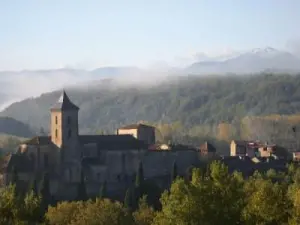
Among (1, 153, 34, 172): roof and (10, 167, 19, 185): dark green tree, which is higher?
(1, 153, 34, 172): roof

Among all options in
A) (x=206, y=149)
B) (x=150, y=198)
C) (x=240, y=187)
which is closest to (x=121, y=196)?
(x=150, y=198)

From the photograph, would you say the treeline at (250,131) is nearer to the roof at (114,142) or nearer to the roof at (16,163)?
the roof at (114,142)

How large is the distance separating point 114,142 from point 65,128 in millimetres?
5908

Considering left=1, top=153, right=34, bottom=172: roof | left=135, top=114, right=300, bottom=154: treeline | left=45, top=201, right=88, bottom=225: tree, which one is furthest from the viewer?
left=135, top=114, right=300, bottom=154: treeline

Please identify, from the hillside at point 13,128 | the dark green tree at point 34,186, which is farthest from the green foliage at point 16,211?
the hillside at point 13,128

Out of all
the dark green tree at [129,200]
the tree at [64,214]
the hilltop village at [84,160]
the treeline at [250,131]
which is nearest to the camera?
the tree at [64,214]

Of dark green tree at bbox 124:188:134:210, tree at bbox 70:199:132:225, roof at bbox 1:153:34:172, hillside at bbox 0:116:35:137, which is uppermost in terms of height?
tree at bbox 70:199:132:225

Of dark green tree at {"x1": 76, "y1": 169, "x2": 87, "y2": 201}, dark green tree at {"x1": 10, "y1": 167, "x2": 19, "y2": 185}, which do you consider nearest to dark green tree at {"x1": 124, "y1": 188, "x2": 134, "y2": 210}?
dark green tree at {"x1": 76, "y1": 169, "x2": 87, "y2": 201}

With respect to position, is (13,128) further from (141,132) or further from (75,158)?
(75,158)

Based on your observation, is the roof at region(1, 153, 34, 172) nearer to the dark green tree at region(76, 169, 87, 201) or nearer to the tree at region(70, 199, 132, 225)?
the dark green tree at region(76, 169, 87, 201)

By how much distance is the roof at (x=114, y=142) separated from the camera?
82.8 meters

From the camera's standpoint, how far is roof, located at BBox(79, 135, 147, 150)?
8275 centimetres

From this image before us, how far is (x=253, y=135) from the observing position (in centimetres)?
15800

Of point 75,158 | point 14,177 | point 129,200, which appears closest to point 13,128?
point 75,158
